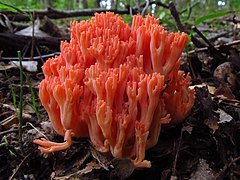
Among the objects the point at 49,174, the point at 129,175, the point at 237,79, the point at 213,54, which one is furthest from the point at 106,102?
the point at 213,54

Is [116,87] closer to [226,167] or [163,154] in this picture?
[163,154]

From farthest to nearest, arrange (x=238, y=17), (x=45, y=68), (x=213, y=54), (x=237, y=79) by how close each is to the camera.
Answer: (x=238, y=17)
(x=213, y=54)
(x=237, y=79)
(x=45, y=68)

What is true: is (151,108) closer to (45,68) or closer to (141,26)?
(141,26)

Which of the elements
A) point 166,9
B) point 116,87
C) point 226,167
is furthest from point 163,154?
point 166,9

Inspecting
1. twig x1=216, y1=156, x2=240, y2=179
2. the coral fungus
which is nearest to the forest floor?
twig x1=216, y1=156, x2=240, y2=179

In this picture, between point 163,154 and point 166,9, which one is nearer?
point 163,154

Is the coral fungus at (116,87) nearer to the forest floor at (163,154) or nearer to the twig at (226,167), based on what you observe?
the forest floor at (163,154)

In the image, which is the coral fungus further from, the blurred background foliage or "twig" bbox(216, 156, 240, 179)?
the blurred background foliage

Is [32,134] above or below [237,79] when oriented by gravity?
below
